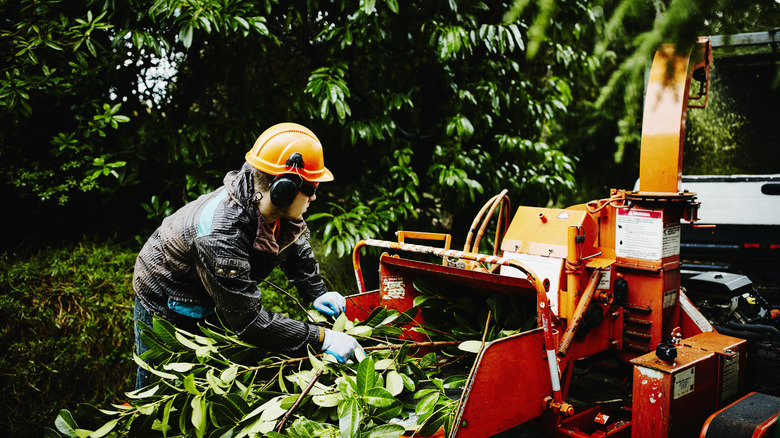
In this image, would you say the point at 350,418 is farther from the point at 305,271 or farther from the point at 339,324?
the point at 305,271

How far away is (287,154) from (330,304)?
1004 millimetres

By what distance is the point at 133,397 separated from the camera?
7.24 feet

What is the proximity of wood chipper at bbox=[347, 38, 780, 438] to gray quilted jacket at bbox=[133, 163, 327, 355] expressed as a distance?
29.3 inches

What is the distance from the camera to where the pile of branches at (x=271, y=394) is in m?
2.08

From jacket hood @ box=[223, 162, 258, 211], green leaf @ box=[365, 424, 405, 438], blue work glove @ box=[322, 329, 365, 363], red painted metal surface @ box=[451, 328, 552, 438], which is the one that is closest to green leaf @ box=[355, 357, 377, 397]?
green leaf @ box=[365, 424, 405, 438]

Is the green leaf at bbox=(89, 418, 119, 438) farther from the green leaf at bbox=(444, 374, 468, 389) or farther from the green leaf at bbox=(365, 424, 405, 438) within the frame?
the green leaf at bbox=(444, 374, 468, 389)

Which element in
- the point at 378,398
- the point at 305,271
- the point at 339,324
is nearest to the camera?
the point at 378,398

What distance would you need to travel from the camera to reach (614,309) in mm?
2957

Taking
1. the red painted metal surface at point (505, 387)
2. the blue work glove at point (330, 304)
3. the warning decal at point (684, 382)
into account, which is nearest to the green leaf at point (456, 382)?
the red painted metal surface at point (505, 387)

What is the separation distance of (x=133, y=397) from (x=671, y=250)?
110 inches

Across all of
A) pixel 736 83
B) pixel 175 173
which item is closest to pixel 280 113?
pixel 175 173

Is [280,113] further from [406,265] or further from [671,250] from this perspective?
[671,250]

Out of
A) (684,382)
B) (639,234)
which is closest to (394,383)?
(684,382)

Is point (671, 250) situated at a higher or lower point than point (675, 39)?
lower
